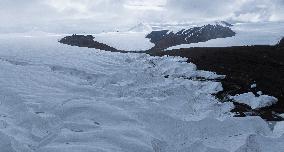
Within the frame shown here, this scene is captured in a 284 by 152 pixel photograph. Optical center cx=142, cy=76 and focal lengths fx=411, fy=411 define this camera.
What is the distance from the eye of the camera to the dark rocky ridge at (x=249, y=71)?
19553 mm

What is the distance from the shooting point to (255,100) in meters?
20.3

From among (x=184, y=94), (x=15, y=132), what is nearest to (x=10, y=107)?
(x=15, y=132)

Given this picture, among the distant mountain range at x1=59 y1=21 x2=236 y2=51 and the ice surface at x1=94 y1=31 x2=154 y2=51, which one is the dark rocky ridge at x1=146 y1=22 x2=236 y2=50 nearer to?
the distant mountain range at x1=59 y1=21 x2=236 y2=51

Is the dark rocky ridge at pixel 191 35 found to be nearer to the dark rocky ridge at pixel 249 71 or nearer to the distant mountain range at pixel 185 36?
the distant mountain range at pixel 185 36

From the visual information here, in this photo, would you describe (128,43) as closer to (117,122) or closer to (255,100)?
(255,100)

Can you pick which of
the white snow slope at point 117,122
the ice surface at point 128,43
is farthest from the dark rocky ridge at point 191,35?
the white snow slope at point 117,122

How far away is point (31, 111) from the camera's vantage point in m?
13.9

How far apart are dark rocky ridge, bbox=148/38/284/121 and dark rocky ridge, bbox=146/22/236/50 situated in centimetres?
4891

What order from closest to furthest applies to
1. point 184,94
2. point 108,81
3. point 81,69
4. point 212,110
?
point 212,110 < point 184,94 < point 108,81 < point 81,69

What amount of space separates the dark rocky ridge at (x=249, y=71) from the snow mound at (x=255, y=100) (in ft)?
0.98

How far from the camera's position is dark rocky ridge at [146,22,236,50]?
3637 inches

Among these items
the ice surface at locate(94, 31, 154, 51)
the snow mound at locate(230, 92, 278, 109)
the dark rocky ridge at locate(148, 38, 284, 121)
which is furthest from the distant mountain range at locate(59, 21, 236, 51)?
the snow mound at locate(230, 92, 278, 109)

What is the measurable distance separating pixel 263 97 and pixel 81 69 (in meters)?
12.5

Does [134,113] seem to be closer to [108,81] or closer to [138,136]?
[138,136]
